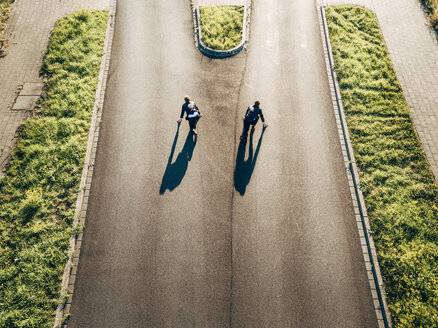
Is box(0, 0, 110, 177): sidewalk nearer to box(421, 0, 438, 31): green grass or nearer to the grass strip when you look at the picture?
the grass strip

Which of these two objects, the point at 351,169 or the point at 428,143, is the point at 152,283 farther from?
the point at 428,143

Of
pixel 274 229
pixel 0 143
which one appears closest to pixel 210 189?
pixel 274 229

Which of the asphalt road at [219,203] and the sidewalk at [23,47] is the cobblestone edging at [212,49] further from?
the sidewalk at [23,47]

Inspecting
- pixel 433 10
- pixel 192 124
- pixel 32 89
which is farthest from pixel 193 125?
pixel 433 10

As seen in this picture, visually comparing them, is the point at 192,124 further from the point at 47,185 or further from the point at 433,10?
the point at 433,10

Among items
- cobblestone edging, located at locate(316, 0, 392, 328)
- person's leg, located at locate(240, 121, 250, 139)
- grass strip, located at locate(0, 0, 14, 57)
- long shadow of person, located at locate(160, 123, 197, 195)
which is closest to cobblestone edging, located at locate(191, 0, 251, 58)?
cobblestone edging, located at locate(316, 0, 392, 328)
